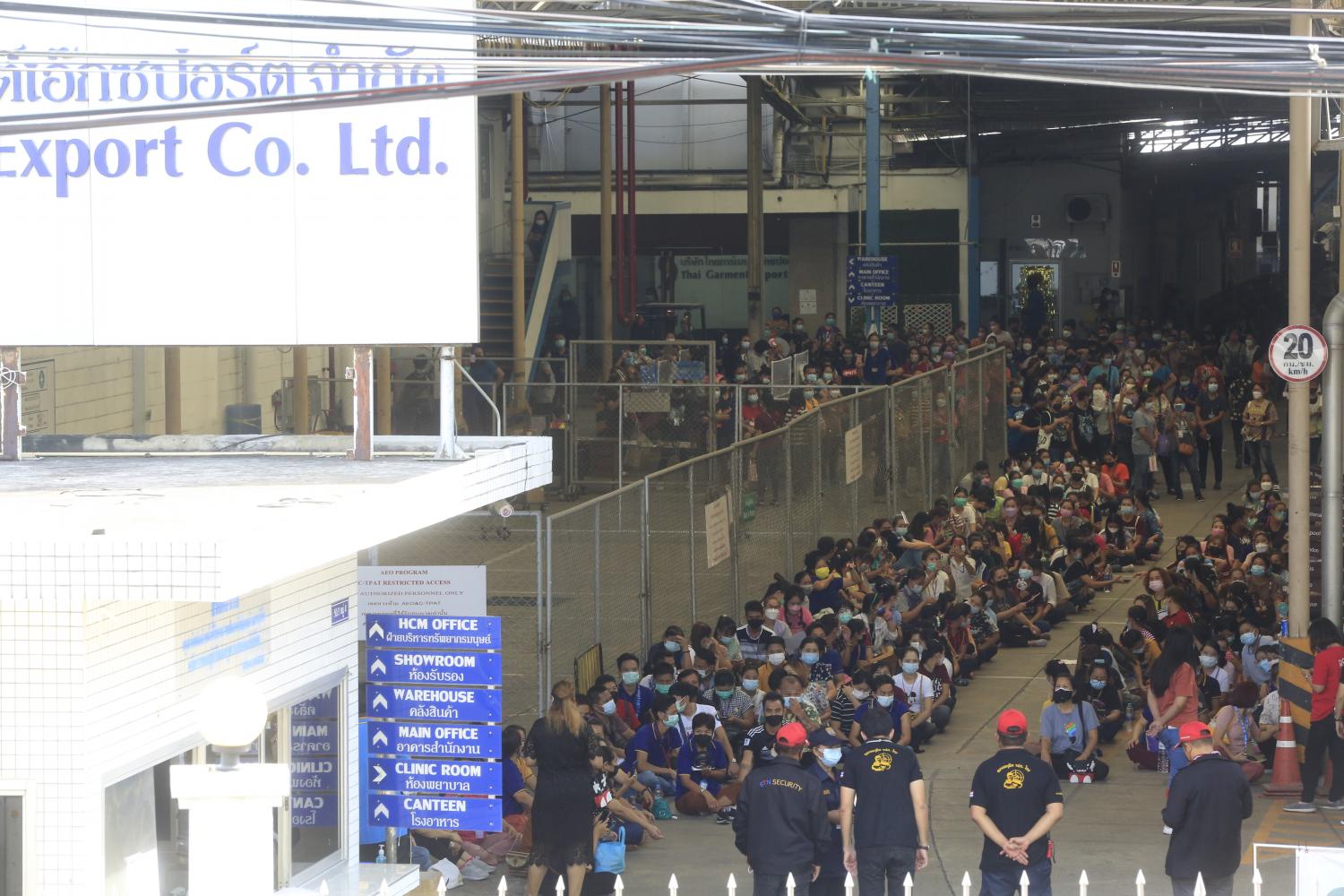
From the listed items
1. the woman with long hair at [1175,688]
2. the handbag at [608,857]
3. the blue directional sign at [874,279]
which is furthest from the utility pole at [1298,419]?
the blue directional sign at [874,279]

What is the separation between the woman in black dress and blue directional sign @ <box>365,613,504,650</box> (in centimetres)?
142

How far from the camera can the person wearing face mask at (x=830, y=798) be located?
10.7 meters

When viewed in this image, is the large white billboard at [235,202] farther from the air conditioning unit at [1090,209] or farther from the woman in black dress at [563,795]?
the air conditioning unit at [1090,209]

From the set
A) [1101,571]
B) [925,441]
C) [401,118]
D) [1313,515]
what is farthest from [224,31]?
[925,441]

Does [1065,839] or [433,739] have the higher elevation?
[433,739]

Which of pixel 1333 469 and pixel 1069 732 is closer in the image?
pixel 1333 469

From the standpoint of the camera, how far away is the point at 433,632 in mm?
10055

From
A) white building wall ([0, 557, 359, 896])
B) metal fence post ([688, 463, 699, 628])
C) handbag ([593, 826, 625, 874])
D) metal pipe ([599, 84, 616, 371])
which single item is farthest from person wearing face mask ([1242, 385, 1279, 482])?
white building wall ([0, 557, 359, 896])

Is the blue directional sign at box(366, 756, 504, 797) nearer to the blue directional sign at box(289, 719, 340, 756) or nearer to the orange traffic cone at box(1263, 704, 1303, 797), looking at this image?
the blue directional sign at box(289, 719, 340, 756)

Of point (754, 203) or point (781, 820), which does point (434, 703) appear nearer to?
point (781, 820)

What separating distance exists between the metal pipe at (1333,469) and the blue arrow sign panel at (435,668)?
7.59 metres

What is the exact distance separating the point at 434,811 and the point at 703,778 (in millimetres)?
4479

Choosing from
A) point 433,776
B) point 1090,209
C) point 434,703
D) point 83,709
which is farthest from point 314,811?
point 1090,209

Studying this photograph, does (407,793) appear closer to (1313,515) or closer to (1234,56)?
→ (1234,56)
